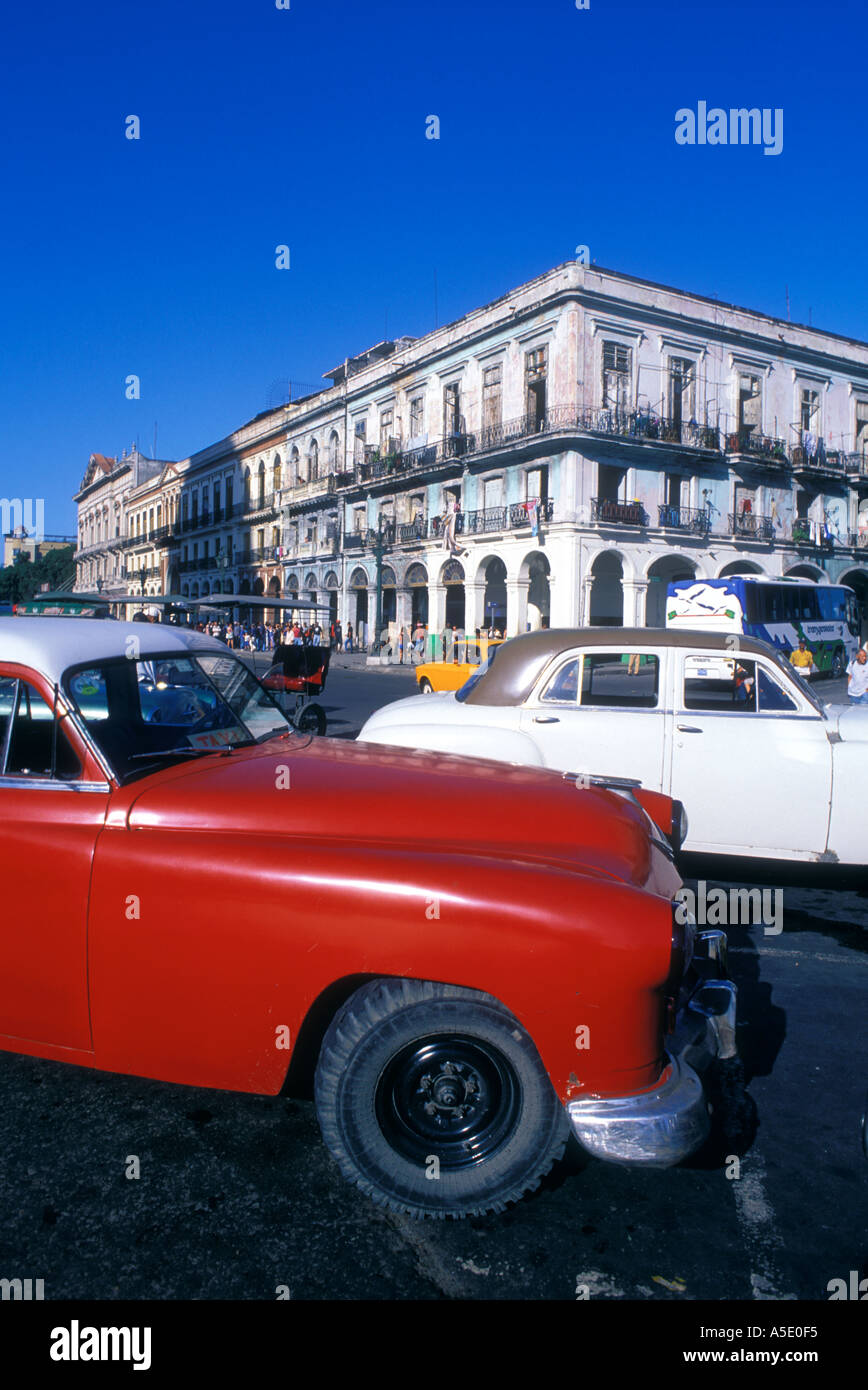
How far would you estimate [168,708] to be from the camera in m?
3.26

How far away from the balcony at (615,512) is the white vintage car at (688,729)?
24.6 meters

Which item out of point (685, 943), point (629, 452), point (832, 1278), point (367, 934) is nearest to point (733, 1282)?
point (832, 1278)

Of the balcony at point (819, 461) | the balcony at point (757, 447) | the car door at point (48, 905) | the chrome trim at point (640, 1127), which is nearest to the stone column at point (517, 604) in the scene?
the balcony at point (757, 447)

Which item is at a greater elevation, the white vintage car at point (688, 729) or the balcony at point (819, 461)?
the balcony at point (819, 461)

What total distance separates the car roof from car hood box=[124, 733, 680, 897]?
7.87ft

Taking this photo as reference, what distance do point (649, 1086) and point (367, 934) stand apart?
0.78m

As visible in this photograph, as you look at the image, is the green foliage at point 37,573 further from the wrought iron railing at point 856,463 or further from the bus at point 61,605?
the wrought iron railing at point 856,463

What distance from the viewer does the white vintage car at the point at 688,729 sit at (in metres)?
4.73

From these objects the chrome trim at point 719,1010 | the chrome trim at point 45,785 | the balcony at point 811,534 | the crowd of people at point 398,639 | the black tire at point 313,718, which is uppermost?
the balcony at point 811,534

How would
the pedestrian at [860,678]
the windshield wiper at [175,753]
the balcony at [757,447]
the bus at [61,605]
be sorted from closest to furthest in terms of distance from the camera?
the windshield wiper at [175,753] < the pedestrian at [860,678] < the bus at [61,605] < the balcony at [757,447]

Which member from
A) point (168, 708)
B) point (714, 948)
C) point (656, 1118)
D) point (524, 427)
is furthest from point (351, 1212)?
point (524, 427)

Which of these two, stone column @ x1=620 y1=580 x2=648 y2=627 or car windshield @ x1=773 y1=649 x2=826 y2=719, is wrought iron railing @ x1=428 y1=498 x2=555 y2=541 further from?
car windshield @ x1=773 y1=649 x2=826 y2=719

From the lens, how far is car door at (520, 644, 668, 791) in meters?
5.10

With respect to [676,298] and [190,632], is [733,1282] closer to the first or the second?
[190,632]
